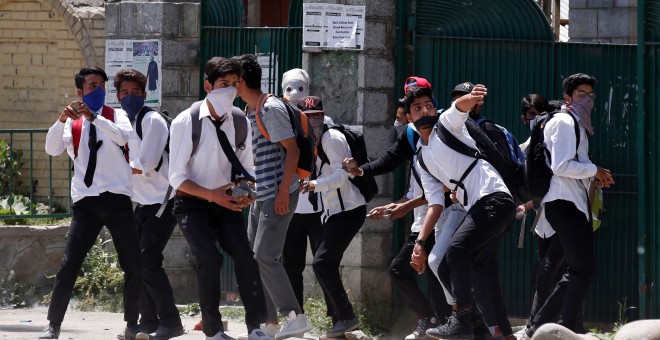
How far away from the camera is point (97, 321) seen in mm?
10672

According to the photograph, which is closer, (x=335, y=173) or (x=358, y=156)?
(x=335, y=173)

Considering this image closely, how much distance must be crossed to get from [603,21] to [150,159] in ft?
25.9

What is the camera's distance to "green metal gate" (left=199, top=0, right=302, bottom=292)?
1091cm

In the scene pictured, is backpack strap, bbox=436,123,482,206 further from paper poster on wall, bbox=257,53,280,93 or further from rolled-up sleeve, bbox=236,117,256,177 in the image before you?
paper poster on wall, bbox=257,53,280,93

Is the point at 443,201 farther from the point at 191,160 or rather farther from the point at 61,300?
the point at 61,300

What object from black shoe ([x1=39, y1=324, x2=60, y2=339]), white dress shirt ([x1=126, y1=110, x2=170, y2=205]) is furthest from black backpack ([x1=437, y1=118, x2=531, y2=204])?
black shoe ([x1=39, y1=324, x2=60, y2=339])

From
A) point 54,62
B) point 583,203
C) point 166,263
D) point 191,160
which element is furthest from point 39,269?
point 583,203

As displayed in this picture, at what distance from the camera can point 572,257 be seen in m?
8.40

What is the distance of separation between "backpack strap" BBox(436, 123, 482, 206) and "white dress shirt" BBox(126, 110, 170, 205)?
1952mm

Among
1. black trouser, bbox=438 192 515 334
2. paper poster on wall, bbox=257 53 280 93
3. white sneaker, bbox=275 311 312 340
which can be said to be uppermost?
paper poster on wall, bbox=257 53 280 93

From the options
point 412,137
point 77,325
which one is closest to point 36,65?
point 77,325

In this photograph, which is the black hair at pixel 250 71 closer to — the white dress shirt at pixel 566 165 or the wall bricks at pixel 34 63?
the white dress shirt at pixel 566 165

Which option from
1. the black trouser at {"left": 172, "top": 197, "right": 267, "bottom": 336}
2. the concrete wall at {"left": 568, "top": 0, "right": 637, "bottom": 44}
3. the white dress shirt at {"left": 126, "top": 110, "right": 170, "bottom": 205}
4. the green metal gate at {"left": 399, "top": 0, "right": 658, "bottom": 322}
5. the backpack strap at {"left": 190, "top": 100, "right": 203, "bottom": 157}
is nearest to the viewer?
the black trouser at {"left": 172, "top": 197, "right": 267, "bottom": 336}

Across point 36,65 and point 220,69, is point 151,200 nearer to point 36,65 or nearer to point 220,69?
point 220,69
